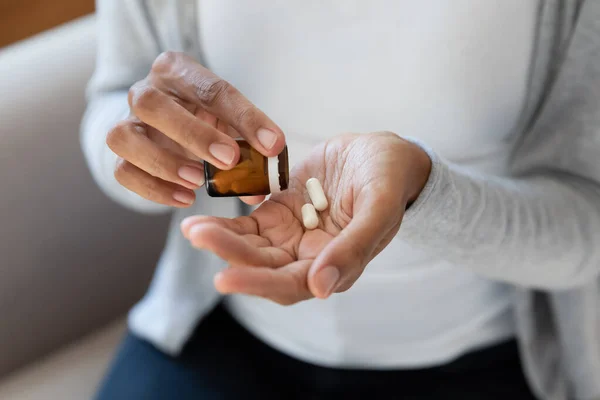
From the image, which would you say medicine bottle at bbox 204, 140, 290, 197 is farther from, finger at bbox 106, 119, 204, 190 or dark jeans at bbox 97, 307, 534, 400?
dark jeans at bbox 97, 307, 534, 400

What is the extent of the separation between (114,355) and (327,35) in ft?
1.59

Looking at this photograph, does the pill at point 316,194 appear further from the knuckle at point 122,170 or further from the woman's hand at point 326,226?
the knuckle at point 122,170

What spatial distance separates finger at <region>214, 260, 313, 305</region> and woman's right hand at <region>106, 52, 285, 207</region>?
9cm

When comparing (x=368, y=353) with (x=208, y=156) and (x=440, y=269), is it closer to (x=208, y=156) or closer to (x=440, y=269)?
(x=440, y=269)

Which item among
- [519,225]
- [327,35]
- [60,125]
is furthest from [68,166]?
[519,225]

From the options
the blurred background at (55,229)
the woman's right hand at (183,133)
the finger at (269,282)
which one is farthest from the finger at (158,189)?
the blurred background at (55,229)

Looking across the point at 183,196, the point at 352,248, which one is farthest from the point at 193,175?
the point at 352,248

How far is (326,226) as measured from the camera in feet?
1.16

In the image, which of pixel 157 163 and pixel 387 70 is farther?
pixel 387 70

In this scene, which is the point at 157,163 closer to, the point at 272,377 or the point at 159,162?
the point at 159,162

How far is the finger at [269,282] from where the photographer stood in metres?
0.28

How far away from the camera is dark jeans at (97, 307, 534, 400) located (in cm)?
63

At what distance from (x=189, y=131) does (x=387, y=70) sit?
20 cm

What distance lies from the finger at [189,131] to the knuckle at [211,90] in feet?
0.05
